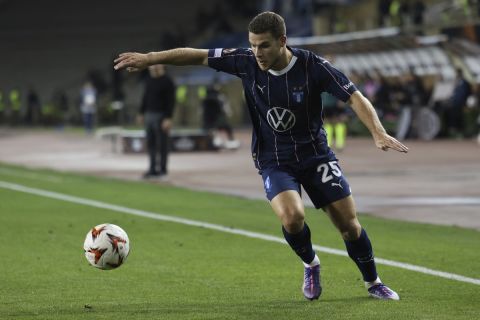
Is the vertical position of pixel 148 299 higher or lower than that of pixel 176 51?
lower

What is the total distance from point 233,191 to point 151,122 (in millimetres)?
2802

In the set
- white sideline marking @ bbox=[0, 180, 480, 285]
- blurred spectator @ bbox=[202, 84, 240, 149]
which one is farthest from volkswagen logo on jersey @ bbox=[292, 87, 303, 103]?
blurred spectator @ bbox=[202, 84, 240, 149]

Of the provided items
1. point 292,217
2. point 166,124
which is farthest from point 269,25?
point 166,124

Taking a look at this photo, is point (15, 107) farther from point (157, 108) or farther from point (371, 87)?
point (157, 108)

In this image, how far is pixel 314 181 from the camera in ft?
26.5

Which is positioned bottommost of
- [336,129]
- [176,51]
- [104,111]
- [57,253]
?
[104,111]

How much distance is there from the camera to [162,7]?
61.5 meters

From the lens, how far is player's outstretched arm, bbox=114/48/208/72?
803cm

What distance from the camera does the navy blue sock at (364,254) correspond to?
816cm

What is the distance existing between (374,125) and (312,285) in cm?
121

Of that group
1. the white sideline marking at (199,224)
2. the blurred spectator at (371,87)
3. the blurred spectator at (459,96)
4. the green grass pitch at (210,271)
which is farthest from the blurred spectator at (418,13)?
the green grass pitch at (210,271)

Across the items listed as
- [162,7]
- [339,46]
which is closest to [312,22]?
[339,46]

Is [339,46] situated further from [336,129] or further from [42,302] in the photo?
[42,302]

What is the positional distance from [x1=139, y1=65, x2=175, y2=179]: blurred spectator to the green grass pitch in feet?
17.0
